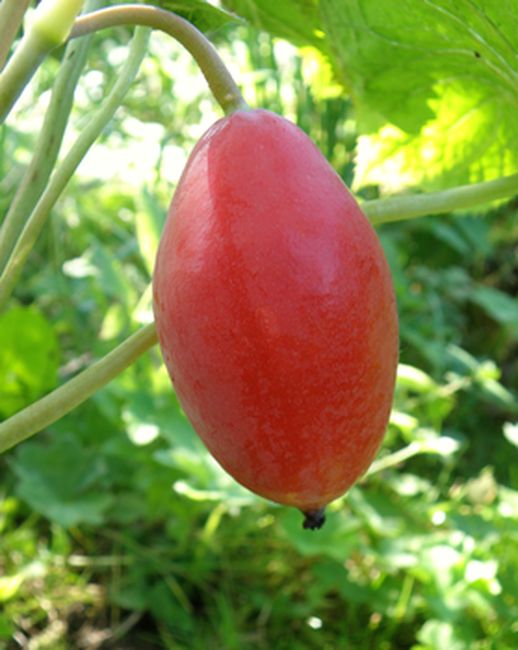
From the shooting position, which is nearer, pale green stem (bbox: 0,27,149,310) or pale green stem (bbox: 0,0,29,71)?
pale green stem (bbox: 0,0,29,71)

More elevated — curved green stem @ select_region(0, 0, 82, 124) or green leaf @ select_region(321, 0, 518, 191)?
curved green stem @ select_region(0, 0, 82, 124)

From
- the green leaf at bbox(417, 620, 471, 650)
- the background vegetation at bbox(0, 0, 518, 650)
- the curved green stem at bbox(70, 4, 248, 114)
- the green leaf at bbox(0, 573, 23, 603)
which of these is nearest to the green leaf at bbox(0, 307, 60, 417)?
the background vegetation at bbox(0, 0, 518, 650)

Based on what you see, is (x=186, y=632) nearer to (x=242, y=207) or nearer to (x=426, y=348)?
(x=426, y=348)

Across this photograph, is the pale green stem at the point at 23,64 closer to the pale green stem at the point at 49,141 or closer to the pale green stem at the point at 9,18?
the pale green stem at the point at 9,18

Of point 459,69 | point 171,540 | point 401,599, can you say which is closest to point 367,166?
point 459,69

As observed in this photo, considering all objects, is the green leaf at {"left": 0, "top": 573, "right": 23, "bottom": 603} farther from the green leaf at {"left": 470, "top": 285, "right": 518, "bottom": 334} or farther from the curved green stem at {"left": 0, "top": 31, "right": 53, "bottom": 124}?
the green leaf at {"left": 470, "top": 285, "right": 518, "bottom": 334}

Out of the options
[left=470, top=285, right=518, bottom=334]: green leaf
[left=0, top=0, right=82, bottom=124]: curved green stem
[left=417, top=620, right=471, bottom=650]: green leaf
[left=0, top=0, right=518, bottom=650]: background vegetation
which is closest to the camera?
[left=0, top=0, right=82, bottom=124]: curved green stem

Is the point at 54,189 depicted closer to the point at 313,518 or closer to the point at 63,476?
the point at 313,518

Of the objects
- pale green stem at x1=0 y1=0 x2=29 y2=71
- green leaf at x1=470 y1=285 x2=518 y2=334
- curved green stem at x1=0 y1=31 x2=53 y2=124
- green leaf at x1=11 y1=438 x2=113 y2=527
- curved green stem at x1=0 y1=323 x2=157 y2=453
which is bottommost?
green leaf at x1=470 y1=285 x2=518 y2=334

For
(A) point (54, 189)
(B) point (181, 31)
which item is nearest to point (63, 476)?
(A) point (54, 189)

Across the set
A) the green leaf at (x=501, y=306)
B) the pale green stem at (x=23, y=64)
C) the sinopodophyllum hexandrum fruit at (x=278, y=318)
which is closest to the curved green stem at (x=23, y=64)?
the pale green stem at (x=23, y=64)
